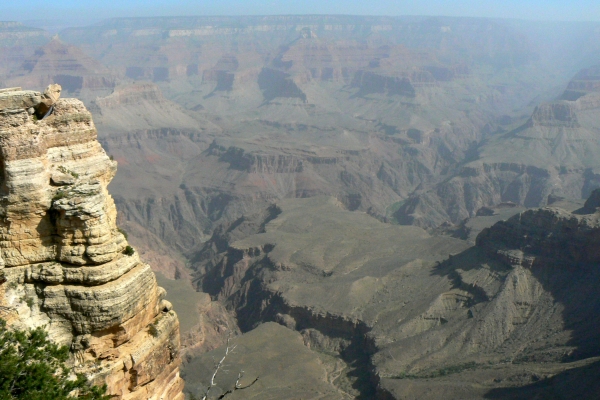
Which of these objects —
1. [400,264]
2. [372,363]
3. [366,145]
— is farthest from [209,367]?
[366,145]

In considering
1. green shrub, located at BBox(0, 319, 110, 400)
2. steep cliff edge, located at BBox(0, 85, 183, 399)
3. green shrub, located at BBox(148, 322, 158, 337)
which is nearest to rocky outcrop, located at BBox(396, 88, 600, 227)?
green shrub, located at BBox(148, 322, 158, 337)

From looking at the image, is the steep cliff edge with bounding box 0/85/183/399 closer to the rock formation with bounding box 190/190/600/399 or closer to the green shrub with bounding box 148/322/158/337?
the green shrub with bounding box 148/322/158/337

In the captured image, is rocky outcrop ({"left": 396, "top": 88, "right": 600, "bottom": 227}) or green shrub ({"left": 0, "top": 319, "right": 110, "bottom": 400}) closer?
green shrub ({"left": 0, "top": 319, "right": 110, "bottom": 400})

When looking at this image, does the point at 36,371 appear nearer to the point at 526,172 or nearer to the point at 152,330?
the point at 152,330

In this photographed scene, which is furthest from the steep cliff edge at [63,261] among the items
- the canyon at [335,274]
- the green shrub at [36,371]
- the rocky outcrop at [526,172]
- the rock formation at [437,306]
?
the rocky outcrop at [526,172]

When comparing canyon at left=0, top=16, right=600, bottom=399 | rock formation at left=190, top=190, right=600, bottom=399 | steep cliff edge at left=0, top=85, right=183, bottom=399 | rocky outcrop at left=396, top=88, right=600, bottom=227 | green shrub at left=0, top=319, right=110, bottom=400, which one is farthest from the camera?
rocky outcrop at left=396, top=88, right=600, bottom=227

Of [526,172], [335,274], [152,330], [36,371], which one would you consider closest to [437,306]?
[335,274]

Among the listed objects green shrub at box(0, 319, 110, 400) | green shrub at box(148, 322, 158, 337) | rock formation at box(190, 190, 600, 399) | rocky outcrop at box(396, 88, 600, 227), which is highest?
green shrub at box(0, 319, 110, 400)
